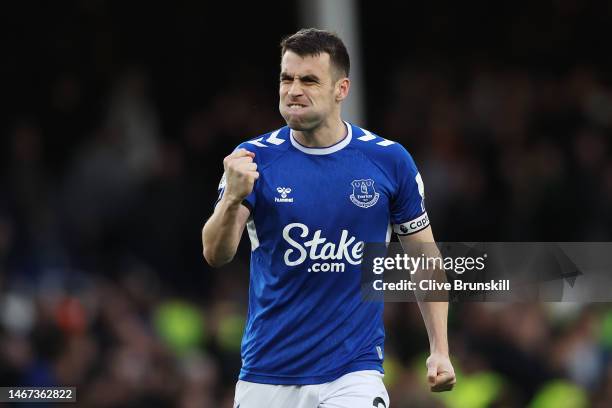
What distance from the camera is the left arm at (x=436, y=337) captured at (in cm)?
585

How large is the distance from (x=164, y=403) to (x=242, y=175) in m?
4.80

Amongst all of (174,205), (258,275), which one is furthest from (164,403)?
(258,275)

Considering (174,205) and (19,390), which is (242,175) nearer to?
(19,390)

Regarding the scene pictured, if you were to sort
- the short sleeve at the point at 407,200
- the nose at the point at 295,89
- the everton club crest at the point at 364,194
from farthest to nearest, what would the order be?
1. the short sleeve at the point at 407,200
2. the everton club crest at the point at 364,194
3. the nose at the point at 295,89

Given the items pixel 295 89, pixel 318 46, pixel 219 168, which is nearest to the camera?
pixel 295 89

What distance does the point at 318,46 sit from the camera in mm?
5934

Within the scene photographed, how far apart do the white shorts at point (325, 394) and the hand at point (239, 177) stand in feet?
2.96

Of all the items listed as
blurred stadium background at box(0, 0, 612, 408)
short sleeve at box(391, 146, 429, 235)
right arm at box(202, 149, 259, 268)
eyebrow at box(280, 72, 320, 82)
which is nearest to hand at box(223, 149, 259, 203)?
right arm at box(202, 149, 259, 268)

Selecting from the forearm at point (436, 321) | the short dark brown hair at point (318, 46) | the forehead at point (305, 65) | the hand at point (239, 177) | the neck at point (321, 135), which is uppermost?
the short dark brown hair at point (318, 46)

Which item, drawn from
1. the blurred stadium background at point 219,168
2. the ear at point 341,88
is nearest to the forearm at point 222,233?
the ear at point 341,88

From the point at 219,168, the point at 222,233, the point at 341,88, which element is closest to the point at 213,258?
the point at 222,233

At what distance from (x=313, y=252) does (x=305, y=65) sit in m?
0.78

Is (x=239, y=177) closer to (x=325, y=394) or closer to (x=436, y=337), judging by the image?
(x=325, y=394)

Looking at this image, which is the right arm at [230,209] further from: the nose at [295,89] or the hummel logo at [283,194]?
the nose at [295,89]
